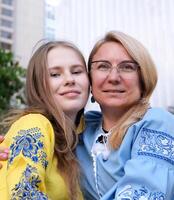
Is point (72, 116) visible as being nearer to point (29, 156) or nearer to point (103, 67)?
point (103, 67)

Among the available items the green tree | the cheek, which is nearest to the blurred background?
the cheek

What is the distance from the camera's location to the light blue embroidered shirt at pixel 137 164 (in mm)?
999

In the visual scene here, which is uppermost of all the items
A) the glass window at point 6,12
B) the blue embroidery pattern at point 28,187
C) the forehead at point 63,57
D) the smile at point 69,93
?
the glass window at point 6,12

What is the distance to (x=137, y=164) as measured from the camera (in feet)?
3.41

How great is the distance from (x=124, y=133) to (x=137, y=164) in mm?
178

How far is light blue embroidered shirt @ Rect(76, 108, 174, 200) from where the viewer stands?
39.3 inches

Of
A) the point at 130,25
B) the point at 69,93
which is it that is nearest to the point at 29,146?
the point at 69,93

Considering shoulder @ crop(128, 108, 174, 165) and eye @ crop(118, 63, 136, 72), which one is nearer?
shoulder @ crop(128, 108, 174, 165)

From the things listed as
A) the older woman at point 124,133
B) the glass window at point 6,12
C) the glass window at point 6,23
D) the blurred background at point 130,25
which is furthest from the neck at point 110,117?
the glass window at point 6,23

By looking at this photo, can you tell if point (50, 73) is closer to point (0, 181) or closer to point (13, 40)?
point (0, 181)

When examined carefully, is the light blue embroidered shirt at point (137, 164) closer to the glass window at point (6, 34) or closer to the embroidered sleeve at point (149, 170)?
the embroidered sleeve at point (149, 170)

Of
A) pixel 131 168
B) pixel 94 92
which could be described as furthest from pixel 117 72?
pixel 131 168

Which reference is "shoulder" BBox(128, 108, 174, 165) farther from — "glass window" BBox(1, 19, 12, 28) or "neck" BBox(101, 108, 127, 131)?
"glass window" BBox(1, 19, 12, 28)

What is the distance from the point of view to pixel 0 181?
43.7 inches
